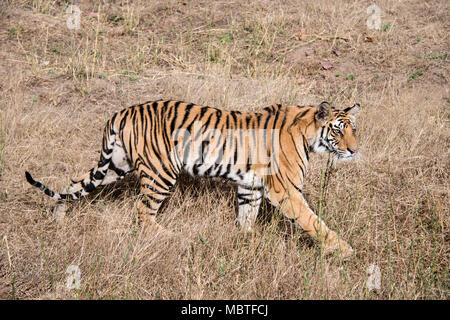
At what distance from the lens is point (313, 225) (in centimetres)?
346

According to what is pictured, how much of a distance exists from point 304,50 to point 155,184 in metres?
4.48

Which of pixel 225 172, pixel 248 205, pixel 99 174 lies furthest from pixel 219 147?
pixel 99 174

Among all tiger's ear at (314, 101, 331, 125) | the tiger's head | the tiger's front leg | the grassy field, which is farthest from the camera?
the tiger's head

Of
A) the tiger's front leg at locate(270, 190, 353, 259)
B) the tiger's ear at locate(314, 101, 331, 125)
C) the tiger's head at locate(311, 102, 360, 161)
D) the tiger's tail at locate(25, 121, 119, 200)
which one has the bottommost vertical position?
the tiger's front leg at locate(270, 190, 353, 259)

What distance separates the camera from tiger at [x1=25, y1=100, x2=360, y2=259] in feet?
12.1

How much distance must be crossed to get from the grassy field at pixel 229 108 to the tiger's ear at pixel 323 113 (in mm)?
534

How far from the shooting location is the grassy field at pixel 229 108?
3.15 meters

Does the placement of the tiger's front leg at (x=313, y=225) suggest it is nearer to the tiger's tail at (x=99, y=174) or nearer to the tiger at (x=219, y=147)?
the tiger at (x=219, y=147)

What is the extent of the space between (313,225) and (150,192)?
1.31m

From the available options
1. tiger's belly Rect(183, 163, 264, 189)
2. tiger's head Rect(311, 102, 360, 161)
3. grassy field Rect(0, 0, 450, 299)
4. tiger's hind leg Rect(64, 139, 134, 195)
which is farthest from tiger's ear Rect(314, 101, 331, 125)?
tiger's hind leg Rect(64, 139, 134, 195)

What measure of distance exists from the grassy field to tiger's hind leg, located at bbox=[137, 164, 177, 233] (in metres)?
0.15

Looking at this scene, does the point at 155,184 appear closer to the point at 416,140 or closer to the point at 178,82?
the point at 178,82

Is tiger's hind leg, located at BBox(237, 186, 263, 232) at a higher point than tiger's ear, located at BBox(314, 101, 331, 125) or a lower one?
lower

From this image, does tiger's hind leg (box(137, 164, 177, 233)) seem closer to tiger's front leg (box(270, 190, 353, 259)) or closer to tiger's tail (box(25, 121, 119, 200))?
tiger's tail (box(25, 121, 119, 200))
